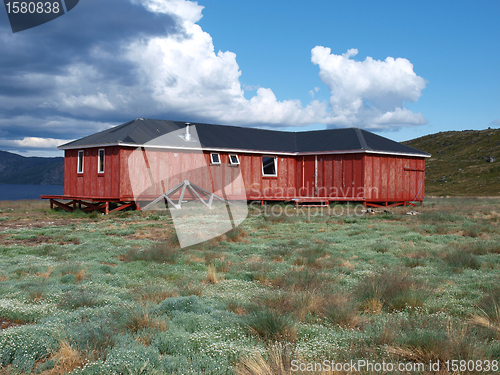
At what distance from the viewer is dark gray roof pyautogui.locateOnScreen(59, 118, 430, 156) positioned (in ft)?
67.2

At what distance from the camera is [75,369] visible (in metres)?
3.35

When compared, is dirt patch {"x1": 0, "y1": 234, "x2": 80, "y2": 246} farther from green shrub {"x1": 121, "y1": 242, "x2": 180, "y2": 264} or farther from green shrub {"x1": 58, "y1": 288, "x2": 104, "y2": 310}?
green shrub {"x1": 58, "y1": 288, "x2": 104, "y2": 310}

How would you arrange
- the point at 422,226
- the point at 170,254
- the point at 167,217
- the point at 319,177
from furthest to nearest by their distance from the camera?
the point at 319,177, the point at 167,217, the point at 422,226, the point at 170,254

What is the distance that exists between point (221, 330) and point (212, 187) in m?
18.2

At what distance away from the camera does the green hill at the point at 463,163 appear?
188 feet

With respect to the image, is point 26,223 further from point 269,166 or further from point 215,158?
point 269,166

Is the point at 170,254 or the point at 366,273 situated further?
the point at 170,254

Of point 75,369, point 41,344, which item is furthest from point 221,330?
point 41,344

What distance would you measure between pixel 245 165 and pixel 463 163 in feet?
210

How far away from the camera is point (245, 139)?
2470 cm

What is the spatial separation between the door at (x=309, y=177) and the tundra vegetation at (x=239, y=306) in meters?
14.0

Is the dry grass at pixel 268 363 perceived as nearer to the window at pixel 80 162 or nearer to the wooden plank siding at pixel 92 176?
the wooden plank siding at pixel 92 176

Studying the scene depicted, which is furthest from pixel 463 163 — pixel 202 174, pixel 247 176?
pixel 202 174

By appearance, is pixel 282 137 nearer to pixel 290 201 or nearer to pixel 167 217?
pixel 290 201
